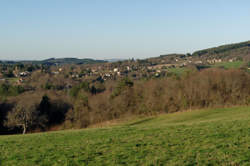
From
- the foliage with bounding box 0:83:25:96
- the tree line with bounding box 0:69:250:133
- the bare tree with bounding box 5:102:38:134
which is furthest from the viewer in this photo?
the foliage with bounding box 0:83:25:96

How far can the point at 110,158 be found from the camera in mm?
9109

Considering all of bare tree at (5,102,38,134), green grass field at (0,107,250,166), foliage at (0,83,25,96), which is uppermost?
green grass field at (0,107,250,166)

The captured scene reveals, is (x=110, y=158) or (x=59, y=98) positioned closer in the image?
(x=110, y=158)

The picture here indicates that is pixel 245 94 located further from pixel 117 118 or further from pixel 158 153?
pixel 158 153

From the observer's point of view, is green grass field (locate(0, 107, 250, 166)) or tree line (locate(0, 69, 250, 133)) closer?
green grass field (locate(0, 107, 250, 166))

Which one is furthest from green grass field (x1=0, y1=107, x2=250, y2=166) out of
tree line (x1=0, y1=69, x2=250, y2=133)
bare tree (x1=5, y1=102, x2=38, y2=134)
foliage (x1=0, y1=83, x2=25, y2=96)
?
foliage (x1=0, y1=83, x2=25, y2=96)

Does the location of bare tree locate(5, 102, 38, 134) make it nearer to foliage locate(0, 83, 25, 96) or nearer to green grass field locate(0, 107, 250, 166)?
foliage locate(0, 83, 25, 96)

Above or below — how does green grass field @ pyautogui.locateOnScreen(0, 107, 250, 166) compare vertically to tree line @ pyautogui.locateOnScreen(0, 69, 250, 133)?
above

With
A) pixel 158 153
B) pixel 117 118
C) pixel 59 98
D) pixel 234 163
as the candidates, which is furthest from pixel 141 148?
pixel 59 98

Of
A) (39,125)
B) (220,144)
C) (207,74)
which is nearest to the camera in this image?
(220,144)

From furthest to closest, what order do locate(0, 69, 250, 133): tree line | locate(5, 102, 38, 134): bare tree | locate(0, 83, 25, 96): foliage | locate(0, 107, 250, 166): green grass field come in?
locate(0, 83, 25, 96): foliage, locate(0, 69, 250, 133): tree line, locate(5, 102, 38, 134): bare tree, locate(0, 107, 250, 166): green grass field

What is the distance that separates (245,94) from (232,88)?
7.91 ft

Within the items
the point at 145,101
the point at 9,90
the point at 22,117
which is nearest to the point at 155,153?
the point at 22,117

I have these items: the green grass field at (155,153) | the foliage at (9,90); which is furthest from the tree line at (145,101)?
the green grass field at (155,153)
